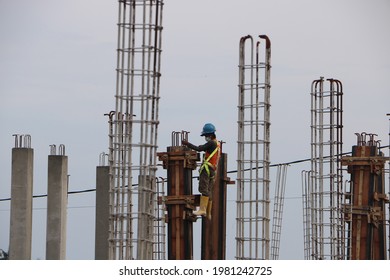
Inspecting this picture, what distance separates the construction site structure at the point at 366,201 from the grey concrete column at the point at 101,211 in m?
6.90

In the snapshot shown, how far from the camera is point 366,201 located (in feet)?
89.2

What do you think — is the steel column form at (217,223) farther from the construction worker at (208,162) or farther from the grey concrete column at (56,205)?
the grey concrete column at (56,205)

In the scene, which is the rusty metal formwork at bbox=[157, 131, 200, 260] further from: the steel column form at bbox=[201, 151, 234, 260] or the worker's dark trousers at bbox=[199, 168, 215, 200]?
the worker's dark trousers at bbox=[199, 168, 215, 200]

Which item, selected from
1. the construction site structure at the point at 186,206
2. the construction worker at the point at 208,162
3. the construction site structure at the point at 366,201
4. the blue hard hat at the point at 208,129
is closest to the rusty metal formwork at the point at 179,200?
the construction site structure at the point at 186,206

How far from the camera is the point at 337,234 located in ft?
83.7

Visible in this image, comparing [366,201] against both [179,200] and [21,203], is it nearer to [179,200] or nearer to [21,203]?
[179,200]

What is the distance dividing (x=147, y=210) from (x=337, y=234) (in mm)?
9692

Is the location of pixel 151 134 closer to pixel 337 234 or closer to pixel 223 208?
pixel 223 208

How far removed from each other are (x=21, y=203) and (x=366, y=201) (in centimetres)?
916

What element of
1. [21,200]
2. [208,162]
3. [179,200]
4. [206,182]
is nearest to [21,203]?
[21,200]

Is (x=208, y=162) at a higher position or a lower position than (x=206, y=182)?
higher

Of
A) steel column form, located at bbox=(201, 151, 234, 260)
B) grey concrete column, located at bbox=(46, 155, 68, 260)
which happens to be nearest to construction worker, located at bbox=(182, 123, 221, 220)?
steel column form, located at bbox=(201, 151, 234, 260)

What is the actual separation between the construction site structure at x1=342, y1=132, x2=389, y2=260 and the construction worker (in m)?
6.19
